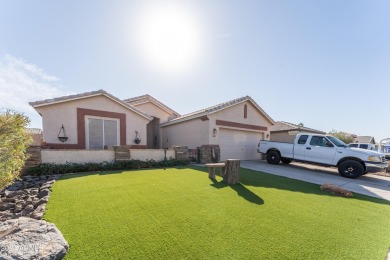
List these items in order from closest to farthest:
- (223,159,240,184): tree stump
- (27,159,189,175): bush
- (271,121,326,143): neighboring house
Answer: (223,159,240,184): tree stump → (27,159,189,175): bush → (271,121,326,143): neighboring house

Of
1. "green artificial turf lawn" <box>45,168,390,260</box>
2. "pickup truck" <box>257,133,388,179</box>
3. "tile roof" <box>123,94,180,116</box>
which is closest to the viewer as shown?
"green artificial turf lawn" <box>45,168,390,260</box>

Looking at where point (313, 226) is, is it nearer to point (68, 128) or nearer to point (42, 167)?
point (42, 167)

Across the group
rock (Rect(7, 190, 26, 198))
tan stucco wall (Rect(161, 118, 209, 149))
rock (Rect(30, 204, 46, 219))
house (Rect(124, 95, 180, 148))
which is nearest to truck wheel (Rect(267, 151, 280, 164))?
tan stucco wall (Rect(161, 118, 209, 149))

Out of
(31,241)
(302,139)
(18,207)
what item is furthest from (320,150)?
(18,207)

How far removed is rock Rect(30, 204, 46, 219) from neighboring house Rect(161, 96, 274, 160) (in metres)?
9.76

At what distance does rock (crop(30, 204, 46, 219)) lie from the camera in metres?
3.52

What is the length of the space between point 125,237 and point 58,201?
104 inches

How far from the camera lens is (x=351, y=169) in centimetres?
916

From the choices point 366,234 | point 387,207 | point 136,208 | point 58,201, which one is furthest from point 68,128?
point 387,207

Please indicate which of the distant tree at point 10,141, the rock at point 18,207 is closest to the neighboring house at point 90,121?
the rock at point 18,207

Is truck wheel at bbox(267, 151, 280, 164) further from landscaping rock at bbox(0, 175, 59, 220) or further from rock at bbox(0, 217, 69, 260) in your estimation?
rock at bbox(0, 217, 69, 260)

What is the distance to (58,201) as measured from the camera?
4.43 m

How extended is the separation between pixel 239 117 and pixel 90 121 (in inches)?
420

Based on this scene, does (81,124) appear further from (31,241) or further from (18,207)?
(31,241)
